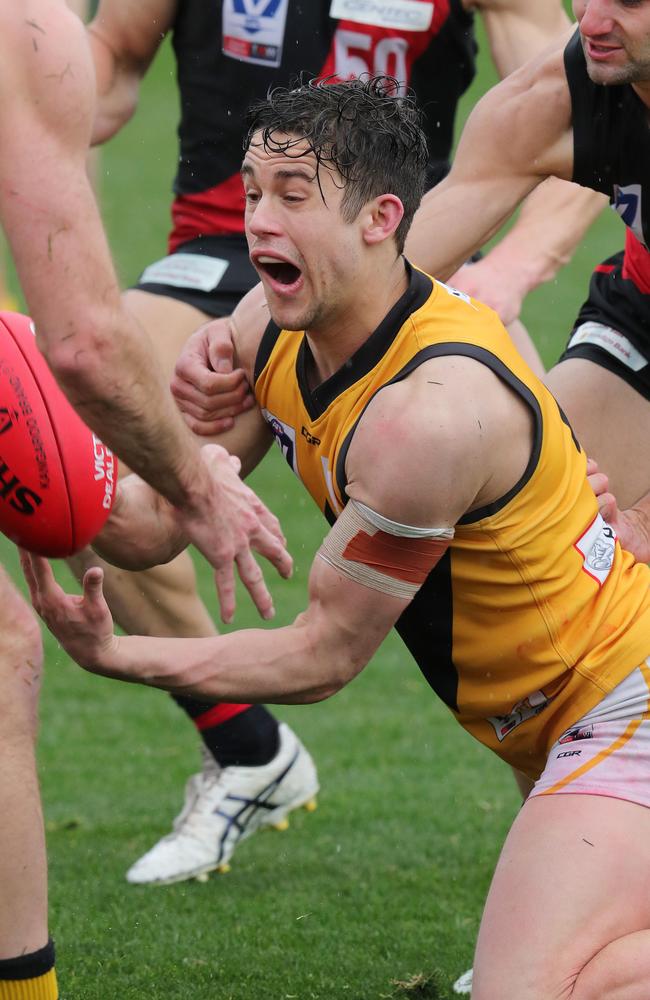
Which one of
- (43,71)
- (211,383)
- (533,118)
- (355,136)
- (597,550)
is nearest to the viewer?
(43,71)

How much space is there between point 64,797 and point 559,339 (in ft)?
30.8

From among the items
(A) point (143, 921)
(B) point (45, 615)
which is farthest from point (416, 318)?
(A) point (143, 921)

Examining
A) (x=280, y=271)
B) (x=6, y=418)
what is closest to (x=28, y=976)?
(x=6, y=418)

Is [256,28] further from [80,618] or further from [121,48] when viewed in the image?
[80,618]

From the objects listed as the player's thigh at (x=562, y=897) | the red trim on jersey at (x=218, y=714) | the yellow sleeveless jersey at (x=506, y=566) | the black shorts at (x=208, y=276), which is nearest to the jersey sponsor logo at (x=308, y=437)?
the yellow sleeveless jersey at (x=506, y=566)

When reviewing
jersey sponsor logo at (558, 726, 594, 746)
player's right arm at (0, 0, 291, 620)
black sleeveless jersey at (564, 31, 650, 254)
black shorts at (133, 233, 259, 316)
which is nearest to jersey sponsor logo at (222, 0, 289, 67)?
black shorts at (133, 233, 259, 316)

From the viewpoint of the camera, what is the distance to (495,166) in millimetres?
4449

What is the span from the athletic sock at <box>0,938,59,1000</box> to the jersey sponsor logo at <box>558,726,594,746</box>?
1215mm

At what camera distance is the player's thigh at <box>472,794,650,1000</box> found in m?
3.28

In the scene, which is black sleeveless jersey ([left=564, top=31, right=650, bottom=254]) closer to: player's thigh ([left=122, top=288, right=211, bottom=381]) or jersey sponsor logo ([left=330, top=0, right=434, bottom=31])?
jersey sponsor logo ([left=330, top=0, right=434, bottom=31])

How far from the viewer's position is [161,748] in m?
6.88

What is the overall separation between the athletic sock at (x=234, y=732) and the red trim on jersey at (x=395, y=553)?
2224 mm

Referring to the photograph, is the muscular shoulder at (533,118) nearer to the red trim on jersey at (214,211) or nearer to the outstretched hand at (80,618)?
the red trim on jersey at (214,211)

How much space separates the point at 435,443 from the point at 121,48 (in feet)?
10.7
